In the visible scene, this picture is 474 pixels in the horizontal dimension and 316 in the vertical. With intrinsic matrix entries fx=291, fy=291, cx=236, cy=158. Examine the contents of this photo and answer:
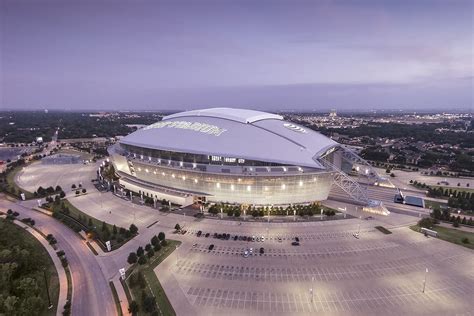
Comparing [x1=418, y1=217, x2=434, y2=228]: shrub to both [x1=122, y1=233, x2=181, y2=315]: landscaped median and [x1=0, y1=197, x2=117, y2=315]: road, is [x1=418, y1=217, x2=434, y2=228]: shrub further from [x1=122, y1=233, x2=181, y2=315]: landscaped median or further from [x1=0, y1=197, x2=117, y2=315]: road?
[x1=0, y1=197, x2=117, y2=315]: road

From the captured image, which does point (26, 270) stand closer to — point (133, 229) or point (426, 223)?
point (133, 229)

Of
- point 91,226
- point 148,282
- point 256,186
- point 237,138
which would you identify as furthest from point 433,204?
point 91,226

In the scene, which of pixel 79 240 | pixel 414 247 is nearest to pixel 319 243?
pixel 414 247

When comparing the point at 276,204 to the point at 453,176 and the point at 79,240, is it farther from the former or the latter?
the point at 453,176

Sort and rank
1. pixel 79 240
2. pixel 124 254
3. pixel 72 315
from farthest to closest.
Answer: pixel 79 240, pixel 124 254, pixel 72 315

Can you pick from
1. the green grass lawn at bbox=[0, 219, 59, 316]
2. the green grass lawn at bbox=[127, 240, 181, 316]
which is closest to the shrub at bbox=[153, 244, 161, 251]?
the green grass lawn at bbox=[127, 240, 181, 316]

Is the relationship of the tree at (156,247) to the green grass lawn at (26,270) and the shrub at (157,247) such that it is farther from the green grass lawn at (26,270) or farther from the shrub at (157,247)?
the green grass lawn at (26,270)
